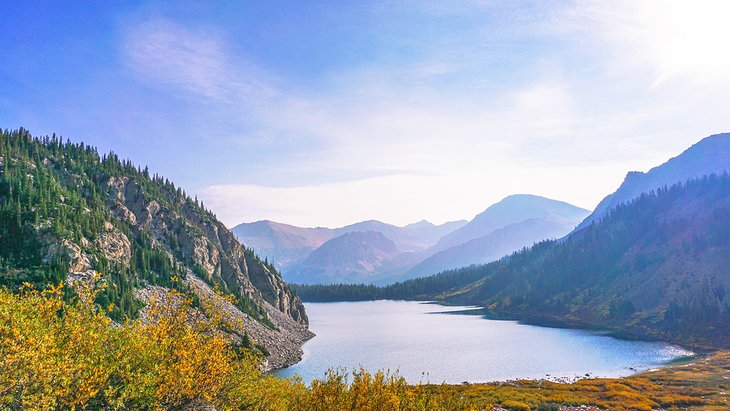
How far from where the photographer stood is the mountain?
10244 centimetres

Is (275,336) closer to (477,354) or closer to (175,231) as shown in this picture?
(477,354)

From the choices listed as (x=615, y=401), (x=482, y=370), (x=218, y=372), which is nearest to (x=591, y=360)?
(x=482, y=370)

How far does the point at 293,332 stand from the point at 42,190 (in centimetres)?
9275

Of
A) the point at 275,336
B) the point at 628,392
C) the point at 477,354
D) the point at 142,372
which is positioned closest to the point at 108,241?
the point at 275,336

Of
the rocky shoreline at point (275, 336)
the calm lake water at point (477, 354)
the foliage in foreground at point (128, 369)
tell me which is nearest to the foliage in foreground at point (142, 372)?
the foliage in foreground at point (128, 369)

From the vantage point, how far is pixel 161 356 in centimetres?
2836

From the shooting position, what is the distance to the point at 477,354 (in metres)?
136

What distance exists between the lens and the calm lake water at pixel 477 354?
111188 mm

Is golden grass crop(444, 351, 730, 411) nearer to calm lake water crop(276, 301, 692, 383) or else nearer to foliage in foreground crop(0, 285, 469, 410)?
calm lake water crop(276, 301, 692, 383)

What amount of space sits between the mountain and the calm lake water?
1528 cm

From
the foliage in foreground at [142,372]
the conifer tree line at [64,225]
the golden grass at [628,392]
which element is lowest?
the golden grass at [628,392]

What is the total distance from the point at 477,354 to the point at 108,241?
116566 mm

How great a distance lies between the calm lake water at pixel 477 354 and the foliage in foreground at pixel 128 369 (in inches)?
2571

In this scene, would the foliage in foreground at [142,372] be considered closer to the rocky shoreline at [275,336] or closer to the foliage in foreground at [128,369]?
the foliage in foreground at [128,369]
